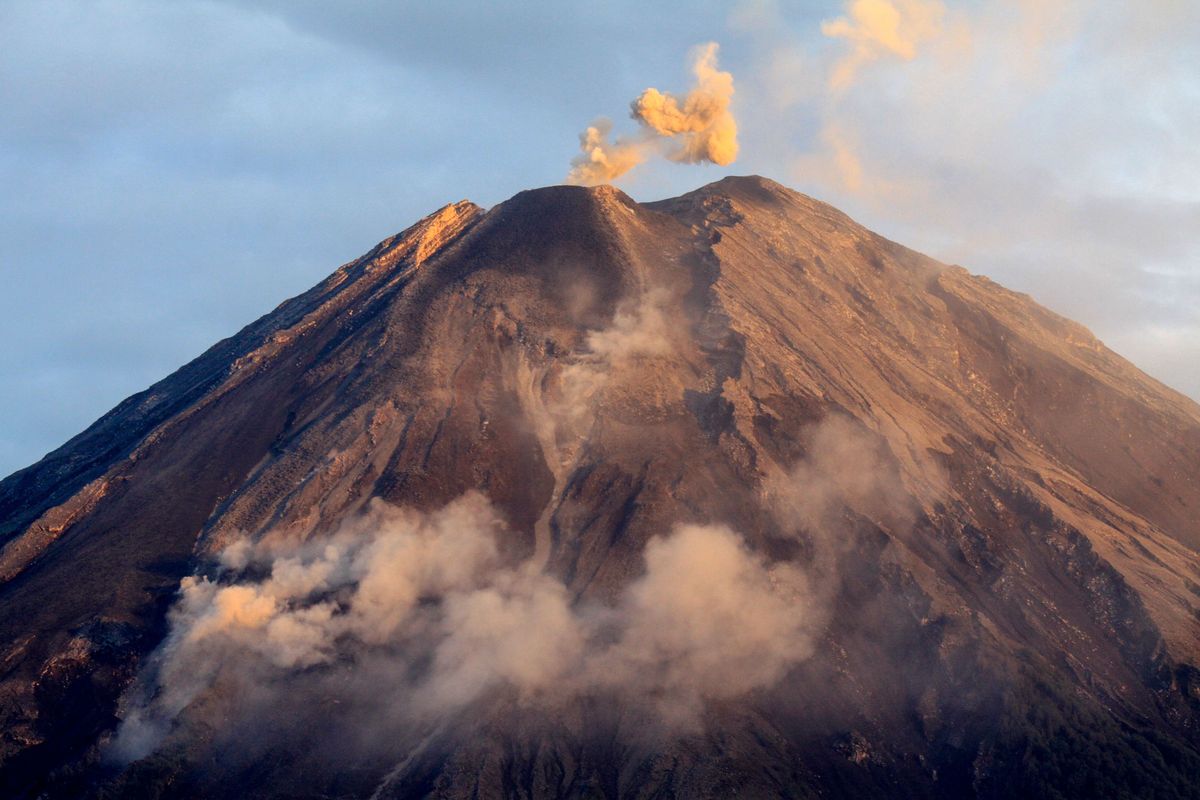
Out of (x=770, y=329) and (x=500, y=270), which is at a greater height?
(x=500, y=270)

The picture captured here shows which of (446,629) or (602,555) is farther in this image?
(602,555)

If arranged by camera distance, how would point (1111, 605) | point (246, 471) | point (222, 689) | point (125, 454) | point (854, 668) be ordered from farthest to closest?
point (125, 454) → point (246, 471) → point (1111, 605) → point (854, 668) → point (222, 689)

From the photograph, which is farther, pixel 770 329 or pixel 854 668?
pixel 770 329

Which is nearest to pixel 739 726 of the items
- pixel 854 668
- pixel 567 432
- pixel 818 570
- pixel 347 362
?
pixel 854 668

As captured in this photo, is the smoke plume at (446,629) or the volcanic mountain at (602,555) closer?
the volcanic mountain at (602,555)

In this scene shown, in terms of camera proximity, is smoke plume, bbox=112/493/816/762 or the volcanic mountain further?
smoke plume, bbox=112/493/816/762

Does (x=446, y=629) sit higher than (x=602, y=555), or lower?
higher

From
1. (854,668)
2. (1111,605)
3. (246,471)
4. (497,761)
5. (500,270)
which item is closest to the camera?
(497,761)

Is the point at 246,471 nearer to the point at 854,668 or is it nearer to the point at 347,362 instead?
the point at 347,362
